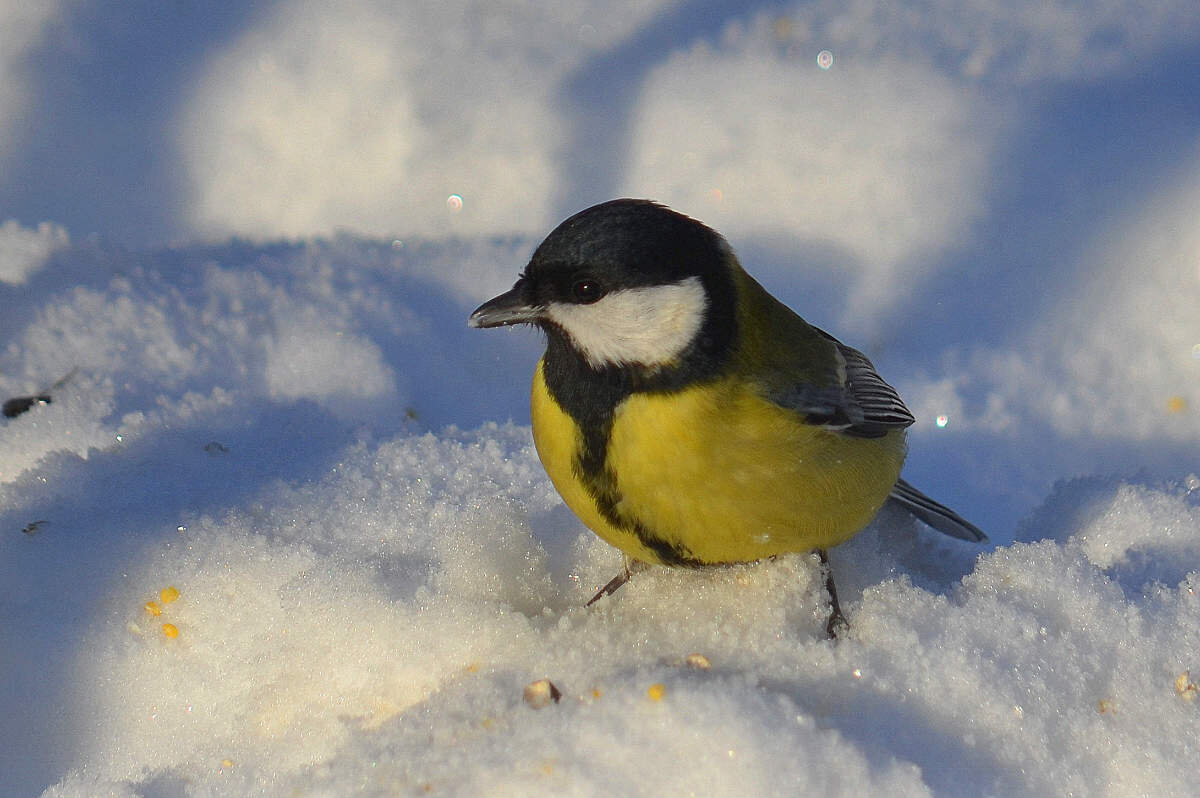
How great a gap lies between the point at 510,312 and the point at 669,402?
1.08 feet

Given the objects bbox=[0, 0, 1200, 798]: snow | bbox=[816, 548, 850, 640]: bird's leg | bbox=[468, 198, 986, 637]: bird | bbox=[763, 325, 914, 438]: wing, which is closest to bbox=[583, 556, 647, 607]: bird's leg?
bbox=[0, 0, 1200, 798]: snow

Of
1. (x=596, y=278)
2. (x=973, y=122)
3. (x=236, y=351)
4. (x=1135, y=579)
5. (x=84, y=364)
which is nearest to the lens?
(x=596, y=278)

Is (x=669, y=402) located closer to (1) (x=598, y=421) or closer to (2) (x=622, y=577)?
(1) (x=598, y=421)

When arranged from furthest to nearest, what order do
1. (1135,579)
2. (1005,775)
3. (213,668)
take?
Result: 1. (1135,579)
2. (213,668)
3. (1005,775)

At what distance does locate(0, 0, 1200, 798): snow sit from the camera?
1.63m

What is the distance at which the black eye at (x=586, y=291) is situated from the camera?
1702 mm

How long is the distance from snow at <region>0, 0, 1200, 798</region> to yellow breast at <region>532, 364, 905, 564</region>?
0.17 metres

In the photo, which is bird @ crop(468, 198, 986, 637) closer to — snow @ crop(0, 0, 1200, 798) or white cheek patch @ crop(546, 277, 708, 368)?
white cheek patch @ crop(546, 277, 708, 368)

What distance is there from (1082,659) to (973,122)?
2324 mm

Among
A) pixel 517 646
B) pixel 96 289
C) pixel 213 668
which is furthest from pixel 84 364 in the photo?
pixel 517 646

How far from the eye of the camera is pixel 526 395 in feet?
10.2

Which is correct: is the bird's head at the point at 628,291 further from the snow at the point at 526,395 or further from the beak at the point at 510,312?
the snow at the point at 526,395

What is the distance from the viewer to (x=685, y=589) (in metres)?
2.02

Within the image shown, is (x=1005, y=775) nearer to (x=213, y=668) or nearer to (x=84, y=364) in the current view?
(x=213, y=668)
